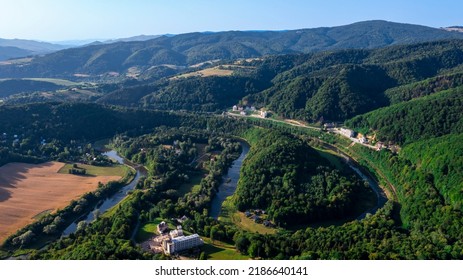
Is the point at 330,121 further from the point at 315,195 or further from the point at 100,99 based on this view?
the point at 100,99

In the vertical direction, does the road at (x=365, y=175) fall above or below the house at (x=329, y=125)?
below

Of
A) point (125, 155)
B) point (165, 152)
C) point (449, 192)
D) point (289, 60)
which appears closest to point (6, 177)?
point (125, 155)

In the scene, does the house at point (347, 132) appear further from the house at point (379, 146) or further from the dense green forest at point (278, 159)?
the house at point (379, 146)

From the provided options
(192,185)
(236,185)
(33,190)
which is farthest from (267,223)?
(33,190)

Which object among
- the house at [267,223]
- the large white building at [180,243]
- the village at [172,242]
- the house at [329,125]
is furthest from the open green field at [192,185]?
the house at [329,125]

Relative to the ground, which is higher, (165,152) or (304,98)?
(304,98)
